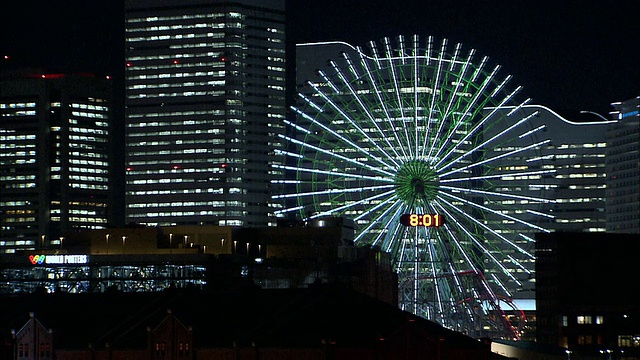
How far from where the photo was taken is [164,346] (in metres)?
91.2

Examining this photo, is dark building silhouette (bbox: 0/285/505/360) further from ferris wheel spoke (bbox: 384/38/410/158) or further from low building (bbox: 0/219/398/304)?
low building (bbox: 0/219/398/304)

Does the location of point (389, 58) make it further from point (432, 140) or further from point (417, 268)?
point (417, 268)

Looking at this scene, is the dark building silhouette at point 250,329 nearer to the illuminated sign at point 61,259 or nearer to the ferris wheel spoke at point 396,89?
the ferris wheel spoke at point 396,89

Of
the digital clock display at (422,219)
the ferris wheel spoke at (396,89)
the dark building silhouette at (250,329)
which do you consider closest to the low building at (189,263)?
the digital clock display at (422,219)

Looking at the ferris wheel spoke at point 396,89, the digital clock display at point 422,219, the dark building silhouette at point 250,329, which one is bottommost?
the dark building silhouette at point 250,329

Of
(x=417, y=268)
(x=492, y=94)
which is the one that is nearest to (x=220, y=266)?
(x=417, y=268)

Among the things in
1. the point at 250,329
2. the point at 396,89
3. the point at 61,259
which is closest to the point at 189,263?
the point at 61,259

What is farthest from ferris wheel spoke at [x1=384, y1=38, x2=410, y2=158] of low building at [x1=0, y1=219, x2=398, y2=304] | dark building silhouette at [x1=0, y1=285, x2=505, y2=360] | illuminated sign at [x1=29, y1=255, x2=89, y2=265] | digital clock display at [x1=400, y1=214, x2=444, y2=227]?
illuminated sign at [x1=29, y1=255, x2=89, y2=265]

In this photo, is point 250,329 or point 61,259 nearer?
point 250,329

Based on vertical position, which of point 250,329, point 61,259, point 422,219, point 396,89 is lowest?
point 250,329

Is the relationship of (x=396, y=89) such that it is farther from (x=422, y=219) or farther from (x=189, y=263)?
(x=189, y=263)

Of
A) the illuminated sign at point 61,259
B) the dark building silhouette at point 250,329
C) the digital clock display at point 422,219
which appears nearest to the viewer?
the dark building silhouette at point 250,329

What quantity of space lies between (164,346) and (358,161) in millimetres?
59324

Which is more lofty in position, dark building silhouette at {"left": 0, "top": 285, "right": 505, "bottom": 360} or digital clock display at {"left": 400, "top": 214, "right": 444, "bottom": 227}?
digital clock display at {"left": 400, "top": 214, "right": 444, "bottom": 227}
